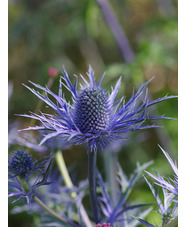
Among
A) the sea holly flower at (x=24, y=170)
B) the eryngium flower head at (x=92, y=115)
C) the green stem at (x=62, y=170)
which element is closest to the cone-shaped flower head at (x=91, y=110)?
the eryngium flower head at (x=92, y=115)

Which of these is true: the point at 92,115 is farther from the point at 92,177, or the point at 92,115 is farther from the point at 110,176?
the point at 110,176

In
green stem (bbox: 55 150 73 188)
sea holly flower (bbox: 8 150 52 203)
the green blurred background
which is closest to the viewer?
sea holly flower (bbox: 8 150 52 203)

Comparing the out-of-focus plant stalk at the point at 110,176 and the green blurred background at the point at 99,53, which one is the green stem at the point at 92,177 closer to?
the out-of-focus plant stalk at the point at 110,176

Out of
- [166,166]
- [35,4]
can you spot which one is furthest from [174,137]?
[35,4]

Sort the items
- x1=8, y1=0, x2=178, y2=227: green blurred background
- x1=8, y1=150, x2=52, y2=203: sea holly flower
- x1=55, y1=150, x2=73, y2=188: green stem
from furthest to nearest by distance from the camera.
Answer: x1=8, y1=0, x2=178, y2=227: green blurred background < x1=55, y1=150, x2=73, y2=188: green stem < x1=8, y1=150, x2=52, y2=203: sea holly flower

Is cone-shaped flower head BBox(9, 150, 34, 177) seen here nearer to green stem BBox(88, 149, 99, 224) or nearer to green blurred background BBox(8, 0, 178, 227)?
green stem BBox(88, 149, 99, 224)

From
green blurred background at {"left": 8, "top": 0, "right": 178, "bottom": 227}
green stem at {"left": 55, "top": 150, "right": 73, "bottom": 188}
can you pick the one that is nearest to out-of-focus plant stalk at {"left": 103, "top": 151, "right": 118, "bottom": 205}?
green stem at {"left": 55, "top": 150, "right": 73, "bottom": 188}

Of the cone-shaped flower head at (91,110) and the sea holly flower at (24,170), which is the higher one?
the cone-shaped flower head at (91,110)

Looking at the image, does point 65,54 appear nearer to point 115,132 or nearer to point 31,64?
point 31,64
